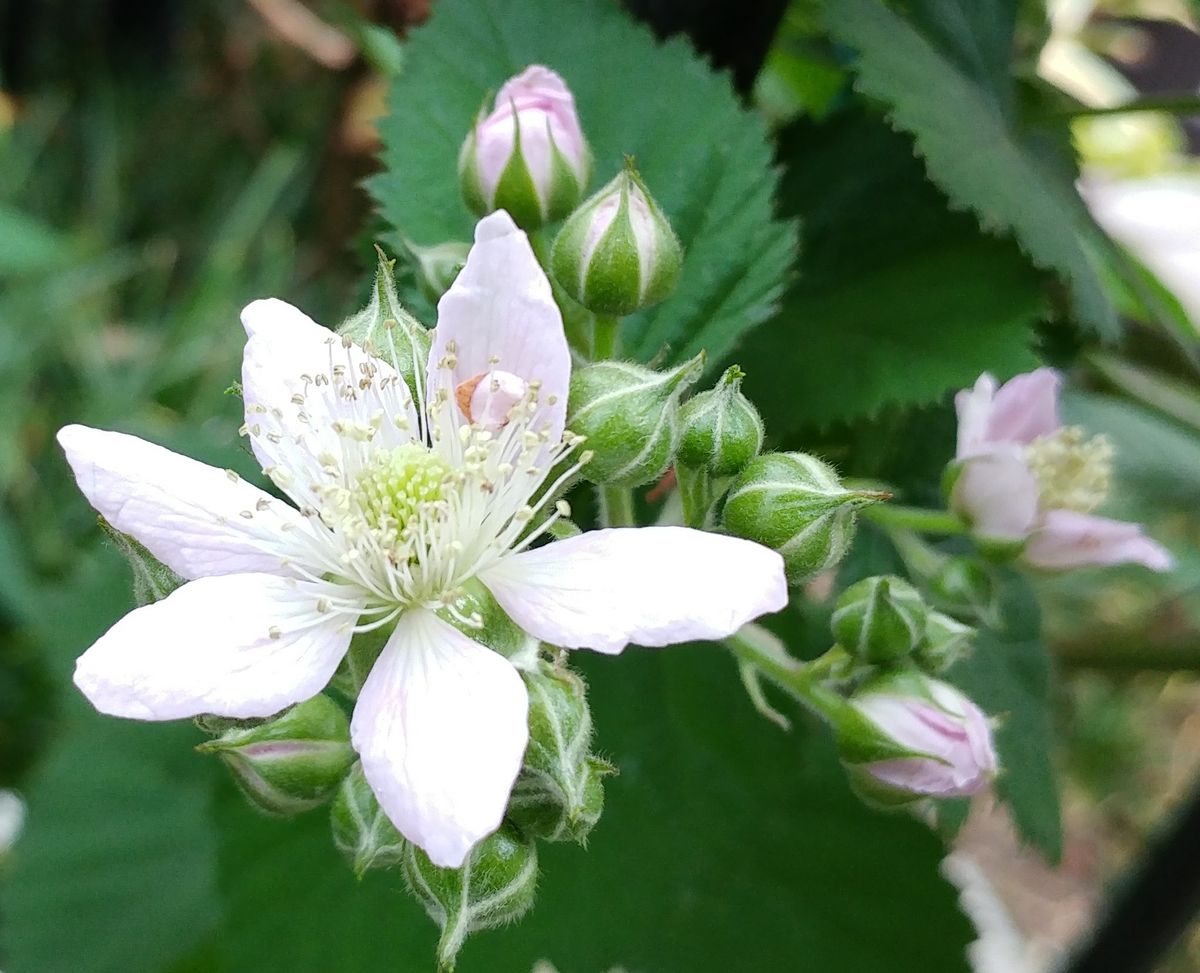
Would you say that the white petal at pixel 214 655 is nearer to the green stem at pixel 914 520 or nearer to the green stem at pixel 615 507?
the green stem at pixel 615 507

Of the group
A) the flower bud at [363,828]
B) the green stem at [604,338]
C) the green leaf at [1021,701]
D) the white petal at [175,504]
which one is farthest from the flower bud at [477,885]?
the green leaf at [1021,701]

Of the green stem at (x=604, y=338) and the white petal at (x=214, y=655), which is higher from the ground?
the green stem at (x=604, y=338)

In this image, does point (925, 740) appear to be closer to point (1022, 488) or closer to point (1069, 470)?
point (1022, 488)

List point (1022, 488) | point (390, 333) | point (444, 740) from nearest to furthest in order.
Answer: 1. point (444, 740)
2. point (390, 333)
3. point (1022, 488)

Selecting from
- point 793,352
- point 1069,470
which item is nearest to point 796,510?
point 793,352

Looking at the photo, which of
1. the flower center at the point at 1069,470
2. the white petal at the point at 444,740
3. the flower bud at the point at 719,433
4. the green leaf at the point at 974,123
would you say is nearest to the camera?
the white petal at the point at 444,740

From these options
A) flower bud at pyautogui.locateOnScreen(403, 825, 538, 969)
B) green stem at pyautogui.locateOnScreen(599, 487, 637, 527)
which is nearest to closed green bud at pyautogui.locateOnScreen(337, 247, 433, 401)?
green stem at pyautogui.locateOnScreen(599, 487, 637, 527)

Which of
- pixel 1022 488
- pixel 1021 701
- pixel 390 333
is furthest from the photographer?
pixel 1021 701
